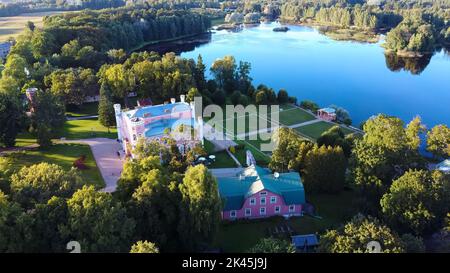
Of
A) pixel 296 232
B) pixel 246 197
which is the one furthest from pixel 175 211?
pixel 296 232

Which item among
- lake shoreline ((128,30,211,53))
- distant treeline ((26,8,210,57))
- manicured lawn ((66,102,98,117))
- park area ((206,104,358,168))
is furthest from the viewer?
lake shoreline ((128,30,211,53))

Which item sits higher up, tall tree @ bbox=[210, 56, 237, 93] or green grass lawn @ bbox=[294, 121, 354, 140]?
tall tree @ bbox=[210, 56, 237, 93]

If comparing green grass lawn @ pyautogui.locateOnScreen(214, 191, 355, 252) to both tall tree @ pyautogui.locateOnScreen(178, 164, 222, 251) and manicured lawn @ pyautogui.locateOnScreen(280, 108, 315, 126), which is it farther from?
manicured lawn @ pyautogui.locateOnScreen(280, 108, 315, 126)

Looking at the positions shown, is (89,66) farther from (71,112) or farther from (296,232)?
(296,232)

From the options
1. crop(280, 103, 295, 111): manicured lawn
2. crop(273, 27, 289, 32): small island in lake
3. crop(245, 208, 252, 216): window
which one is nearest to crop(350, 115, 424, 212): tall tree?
crop(245, 208, 252, 216): window

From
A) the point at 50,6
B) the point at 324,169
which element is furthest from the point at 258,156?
the point at 50,6

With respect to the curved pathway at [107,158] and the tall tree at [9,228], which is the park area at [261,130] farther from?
the tall tree at [9,228]

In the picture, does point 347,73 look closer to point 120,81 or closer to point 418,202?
point 120,81
